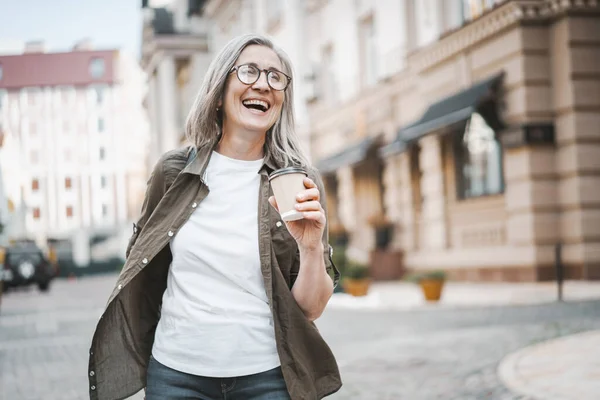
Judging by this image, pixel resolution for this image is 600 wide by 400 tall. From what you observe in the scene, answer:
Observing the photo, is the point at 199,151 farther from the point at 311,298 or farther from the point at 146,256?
the point at 311,298

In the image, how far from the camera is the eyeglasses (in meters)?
2.68

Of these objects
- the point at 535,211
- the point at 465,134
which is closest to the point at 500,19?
the point at 465,134

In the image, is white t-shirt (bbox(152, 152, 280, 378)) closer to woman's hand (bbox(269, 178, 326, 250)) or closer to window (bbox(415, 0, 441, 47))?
woman's hand (bbox(269, 178, 326, 250))

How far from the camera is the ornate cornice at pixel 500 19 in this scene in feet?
55.2

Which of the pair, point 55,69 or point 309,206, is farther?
point 55,69

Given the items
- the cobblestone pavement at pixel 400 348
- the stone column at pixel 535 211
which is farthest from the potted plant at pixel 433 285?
the stone column at pixel 535 211

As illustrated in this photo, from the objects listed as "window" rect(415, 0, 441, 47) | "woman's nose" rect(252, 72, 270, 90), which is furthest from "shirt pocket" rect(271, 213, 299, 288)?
"window" rect(415, 0, 441, 47)

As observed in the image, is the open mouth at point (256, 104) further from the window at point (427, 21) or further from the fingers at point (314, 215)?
the window at point (427, 21)

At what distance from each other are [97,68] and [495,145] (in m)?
74.0

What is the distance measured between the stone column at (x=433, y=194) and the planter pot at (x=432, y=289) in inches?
233

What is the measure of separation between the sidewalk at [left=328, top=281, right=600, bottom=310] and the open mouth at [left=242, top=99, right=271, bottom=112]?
11.4 meters

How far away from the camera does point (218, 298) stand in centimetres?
254

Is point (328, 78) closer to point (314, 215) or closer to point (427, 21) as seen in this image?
point (427, 21)

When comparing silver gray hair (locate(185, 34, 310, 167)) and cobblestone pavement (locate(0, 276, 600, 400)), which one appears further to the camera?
cobblestone pavement (locate(0, 276, 600, 400))
